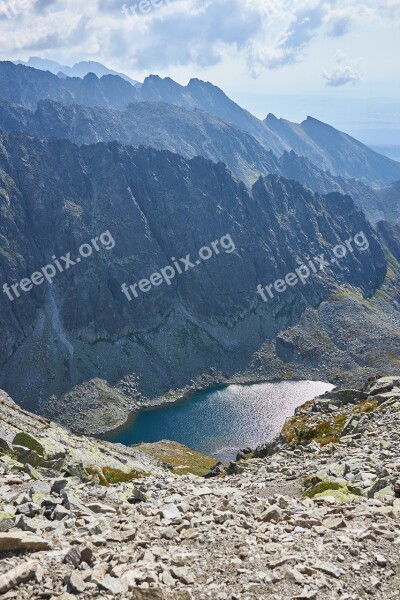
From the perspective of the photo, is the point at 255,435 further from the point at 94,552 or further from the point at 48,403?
the point at 94,552

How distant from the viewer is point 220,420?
163 metres

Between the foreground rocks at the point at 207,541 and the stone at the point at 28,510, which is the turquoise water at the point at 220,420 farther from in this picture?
the stone at the point at 28,510

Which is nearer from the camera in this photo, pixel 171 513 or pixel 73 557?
pixel 73 557

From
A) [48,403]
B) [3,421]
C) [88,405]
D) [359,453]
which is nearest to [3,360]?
[48,403]

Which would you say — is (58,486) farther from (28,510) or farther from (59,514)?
(59,514)

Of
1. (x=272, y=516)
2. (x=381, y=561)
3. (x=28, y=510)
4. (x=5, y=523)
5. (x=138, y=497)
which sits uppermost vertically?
(x=5, y=523)

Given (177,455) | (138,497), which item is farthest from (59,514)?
(177,455)

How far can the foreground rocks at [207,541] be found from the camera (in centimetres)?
1316

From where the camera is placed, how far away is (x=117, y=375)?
193250 mm

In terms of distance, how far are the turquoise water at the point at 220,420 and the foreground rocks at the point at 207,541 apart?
381 ft

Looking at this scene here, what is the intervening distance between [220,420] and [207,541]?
150283 millimetres

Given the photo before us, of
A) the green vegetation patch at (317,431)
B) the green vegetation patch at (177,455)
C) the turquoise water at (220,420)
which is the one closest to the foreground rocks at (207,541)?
the green vegetation patch at (317,431)

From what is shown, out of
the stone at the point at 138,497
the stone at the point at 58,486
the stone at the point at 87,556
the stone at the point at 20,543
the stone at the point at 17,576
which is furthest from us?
the stone at the point at 138,497

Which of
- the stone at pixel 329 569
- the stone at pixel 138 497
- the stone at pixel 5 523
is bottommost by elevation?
the stone at pixel 329 569
